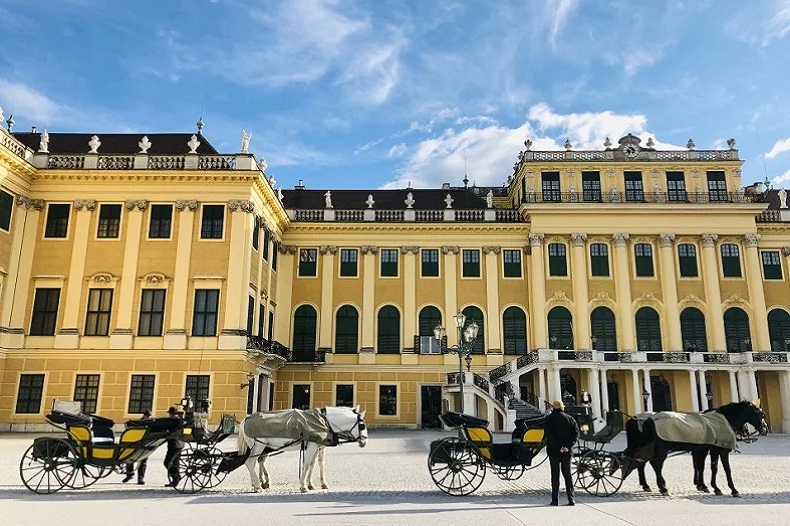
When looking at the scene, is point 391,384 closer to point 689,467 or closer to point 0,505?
point 689,467

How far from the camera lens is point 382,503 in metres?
10.8

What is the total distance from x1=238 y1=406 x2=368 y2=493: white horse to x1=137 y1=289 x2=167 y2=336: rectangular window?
18.7 meters

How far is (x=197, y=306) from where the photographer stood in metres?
29.3

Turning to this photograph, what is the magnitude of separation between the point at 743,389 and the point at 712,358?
223cm

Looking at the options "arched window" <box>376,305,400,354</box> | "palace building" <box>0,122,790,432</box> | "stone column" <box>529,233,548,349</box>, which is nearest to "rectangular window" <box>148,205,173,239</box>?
"palace building" <box>0,122,790,432</box>

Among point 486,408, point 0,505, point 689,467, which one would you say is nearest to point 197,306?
point 486,408

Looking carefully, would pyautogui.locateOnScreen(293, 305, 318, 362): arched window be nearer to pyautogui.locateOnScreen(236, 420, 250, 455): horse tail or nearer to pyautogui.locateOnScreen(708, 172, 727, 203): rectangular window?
pyautogui.locateOnScreen(236, 420, 250, 455): horse tail

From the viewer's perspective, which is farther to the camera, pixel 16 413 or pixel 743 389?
pixel 743 389

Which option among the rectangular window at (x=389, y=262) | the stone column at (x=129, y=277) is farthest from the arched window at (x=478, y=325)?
the stone column at (x=129, y=277)

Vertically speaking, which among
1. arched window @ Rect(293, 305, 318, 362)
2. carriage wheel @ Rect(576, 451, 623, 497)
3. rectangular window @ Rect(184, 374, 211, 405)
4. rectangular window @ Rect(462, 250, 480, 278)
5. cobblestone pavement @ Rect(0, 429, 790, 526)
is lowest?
cobblestone pavement @ Rect(0, 429, 790, 526)

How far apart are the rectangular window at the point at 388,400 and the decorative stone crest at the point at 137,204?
1600 centimetres

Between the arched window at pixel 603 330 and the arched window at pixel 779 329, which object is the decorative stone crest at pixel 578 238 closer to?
the arched window at pixel 603 330

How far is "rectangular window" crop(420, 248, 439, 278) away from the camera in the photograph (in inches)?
1486

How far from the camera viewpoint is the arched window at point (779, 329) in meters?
36.5
